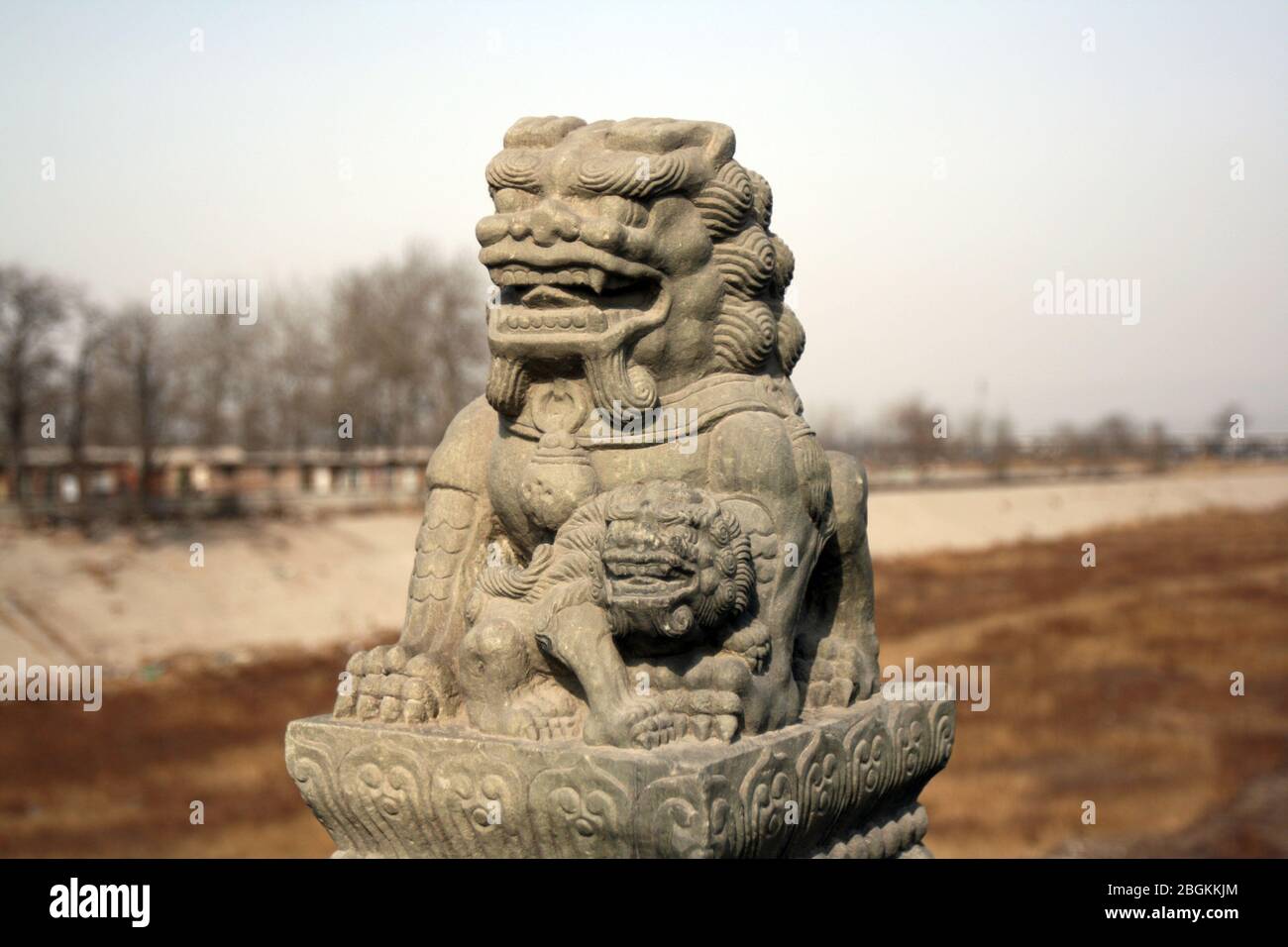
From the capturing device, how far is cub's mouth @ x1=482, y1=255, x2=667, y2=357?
3.77 m

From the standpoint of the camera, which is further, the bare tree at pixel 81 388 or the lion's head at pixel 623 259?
the bare tree at pixel 81 388

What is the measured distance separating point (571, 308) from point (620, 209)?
0.33 meters

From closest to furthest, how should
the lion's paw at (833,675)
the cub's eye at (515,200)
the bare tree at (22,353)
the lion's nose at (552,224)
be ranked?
the lion's nose at (552,224) → the cub's eye at (515,200) → the lion's paw at (833,675) → the bare tree at (22,353)

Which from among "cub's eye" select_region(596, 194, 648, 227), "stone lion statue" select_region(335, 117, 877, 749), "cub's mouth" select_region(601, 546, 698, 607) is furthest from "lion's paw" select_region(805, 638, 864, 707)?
"cub's eye" select_region(596, 194, 648, 227)

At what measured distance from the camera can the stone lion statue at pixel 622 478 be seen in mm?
3520

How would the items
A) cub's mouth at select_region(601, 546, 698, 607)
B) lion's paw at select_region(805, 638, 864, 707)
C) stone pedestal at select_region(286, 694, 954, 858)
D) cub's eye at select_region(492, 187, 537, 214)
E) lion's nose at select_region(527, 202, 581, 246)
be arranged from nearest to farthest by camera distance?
stone pedestal at select_region(286, 694, 954, 858) < cub's mouth at select_region(601, 546, 698, 607) < lion's nose at select_region(527, 202, 581, 246) < cub's eye at select_region(492, 187, 537, 214) < lion's paw at select_region(805, 638, 864, 707)

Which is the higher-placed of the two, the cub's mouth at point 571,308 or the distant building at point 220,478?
the cub's mouth at point 571,308

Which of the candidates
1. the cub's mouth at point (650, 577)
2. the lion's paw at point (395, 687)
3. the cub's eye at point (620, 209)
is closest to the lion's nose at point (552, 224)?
the cub's eye at point (620, 209)

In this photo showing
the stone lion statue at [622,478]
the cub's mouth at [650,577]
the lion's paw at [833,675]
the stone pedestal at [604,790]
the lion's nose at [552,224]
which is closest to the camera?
the stone pedestal at [604,790]

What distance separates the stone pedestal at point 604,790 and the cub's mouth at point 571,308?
118cm

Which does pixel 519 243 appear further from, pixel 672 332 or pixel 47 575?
pixel 47 575

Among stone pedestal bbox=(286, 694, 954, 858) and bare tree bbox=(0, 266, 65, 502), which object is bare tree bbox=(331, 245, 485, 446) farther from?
stone pedestal bbox=(286, 694, 954, 858)

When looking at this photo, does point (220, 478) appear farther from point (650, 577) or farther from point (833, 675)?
point (650, 577)

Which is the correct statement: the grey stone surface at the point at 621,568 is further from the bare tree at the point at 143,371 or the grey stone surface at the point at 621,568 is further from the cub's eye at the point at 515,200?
the bare tree at the point at 143,371
